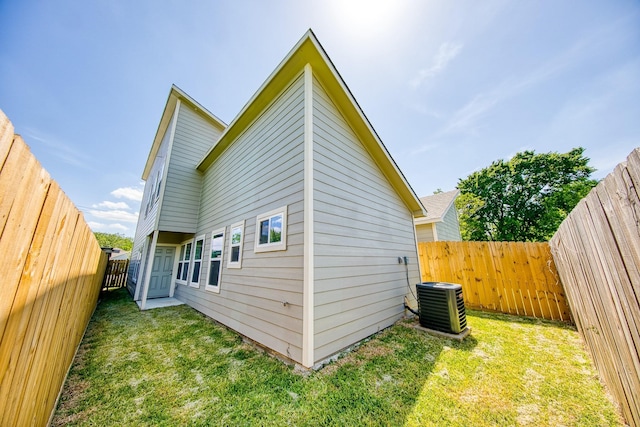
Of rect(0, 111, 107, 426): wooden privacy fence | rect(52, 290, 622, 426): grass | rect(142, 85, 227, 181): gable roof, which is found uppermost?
rect(142, 85, 227, 181): gable roof

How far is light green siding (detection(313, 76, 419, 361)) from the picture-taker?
339 centimetres

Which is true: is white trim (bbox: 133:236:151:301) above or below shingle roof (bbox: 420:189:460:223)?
below

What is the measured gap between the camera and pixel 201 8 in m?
5.46

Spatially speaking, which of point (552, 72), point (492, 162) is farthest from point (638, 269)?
point (492, 162)

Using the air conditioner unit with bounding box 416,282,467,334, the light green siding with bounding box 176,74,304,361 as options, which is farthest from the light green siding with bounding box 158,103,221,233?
the air conditioner unit with bounding box 416,282,467,334

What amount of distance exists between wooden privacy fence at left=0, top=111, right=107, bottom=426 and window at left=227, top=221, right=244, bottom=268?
2.83 metres

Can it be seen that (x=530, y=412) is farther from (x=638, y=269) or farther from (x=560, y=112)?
(x=560, y=112)

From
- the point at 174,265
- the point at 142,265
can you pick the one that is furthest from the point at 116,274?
the point at 174,265

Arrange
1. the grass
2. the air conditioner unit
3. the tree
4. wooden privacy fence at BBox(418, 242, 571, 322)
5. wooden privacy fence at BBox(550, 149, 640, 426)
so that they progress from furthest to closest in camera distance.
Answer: the tree < wooden privacy fence at BBox(418, 242, 571, 322) < the air conditioner unit < the grass < wooden privacy fence at BBox(550, 149, 640, 426)

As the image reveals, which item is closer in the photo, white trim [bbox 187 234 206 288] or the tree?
white trim [bbox 187 234 206 288]

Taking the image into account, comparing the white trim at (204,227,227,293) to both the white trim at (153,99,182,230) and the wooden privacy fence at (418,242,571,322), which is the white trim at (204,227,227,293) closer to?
the white trim at (153,99,182,230)

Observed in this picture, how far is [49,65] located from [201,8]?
13.8 feet

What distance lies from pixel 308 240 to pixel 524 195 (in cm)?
2263

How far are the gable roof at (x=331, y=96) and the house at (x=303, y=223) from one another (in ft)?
0.08
